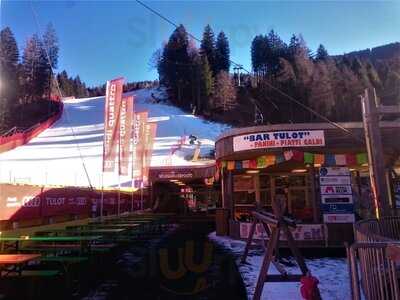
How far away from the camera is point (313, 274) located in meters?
8.57

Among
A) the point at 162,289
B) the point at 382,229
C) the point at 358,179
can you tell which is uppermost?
the point at 358,179

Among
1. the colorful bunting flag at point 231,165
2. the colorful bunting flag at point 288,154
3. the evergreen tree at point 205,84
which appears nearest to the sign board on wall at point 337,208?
the colorful bunting flag at point 288,154

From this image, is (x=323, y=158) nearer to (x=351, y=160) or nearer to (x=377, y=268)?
(x=351, y=160)

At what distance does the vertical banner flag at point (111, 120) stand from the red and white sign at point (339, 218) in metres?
9.32

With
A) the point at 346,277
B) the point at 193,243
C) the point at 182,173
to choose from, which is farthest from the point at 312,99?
the point at 346,277

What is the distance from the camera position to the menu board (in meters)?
12.2

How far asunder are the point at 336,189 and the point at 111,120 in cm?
985

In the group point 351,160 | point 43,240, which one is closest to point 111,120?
point 43,240

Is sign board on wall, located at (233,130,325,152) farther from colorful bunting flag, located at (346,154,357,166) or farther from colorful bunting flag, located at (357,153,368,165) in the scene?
colorful bunting flag, located at (357,153,368,165)

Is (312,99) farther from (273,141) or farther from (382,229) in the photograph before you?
(382,229)

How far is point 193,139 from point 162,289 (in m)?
46.5

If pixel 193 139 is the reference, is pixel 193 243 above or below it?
below

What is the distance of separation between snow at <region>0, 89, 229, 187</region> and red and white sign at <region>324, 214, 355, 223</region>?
1302cm

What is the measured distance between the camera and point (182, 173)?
27312 mm
